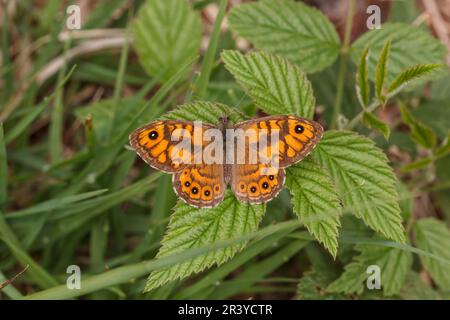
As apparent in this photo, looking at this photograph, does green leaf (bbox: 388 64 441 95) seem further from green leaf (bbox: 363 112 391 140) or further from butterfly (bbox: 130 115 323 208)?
butterfly (bbox: 130 115 323 208)

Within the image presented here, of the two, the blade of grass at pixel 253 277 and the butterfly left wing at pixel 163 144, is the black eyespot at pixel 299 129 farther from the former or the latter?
the blade of grass at pixel 253 277

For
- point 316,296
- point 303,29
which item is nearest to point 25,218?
point 316,296

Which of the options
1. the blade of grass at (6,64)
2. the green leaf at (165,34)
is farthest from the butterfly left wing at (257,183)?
the blade of grass at (6,64)

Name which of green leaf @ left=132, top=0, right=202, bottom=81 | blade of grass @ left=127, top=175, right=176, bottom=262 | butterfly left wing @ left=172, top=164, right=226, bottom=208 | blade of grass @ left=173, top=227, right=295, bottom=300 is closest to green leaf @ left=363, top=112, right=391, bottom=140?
blade of grass @ left=173, top=227, right=295, bottom=300

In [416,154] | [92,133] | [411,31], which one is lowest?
[416,154]

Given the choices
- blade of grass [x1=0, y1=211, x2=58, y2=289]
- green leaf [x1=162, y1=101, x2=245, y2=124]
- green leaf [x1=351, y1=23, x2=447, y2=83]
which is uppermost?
green leaf [x1=351, y1=23, x2=447, y2=83]

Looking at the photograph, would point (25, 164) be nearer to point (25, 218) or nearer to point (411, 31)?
point (25, 218)
